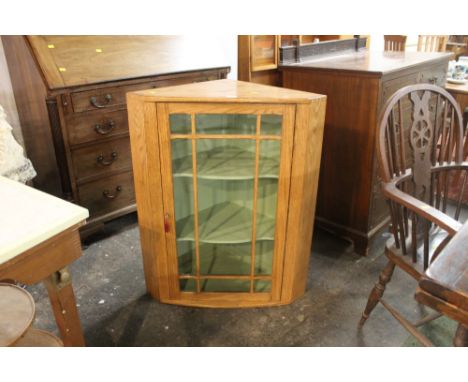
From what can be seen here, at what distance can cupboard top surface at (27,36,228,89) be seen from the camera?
Result: 183cm

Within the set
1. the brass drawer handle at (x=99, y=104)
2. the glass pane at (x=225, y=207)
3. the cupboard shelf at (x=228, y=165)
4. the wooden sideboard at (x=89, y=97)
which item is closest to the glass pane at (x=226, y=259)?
the glass pane at (x=225, y=207)

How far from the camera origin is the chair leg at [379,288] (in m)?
1.50

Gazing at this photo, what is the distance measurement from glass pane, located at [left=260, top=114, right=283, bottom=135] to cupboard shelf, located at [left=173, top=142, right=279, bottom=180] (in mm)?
92

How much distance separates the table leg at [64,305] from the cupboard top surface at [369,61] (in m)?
1.55

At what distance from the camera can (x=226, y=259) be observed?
177cm

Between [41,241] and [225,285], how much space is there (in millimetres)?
1053

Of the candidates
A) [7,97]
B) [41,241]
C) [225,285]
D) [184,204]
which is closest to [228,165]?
[184,204]

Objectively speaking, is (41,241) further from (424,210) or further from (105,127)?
(105,127)

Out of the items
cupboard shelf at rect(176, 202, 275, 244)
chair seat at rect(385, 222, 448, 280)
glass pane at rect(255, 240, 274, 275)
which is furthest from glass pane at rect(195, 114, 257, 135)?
chair seat at rect(385, 222, 448, 280)

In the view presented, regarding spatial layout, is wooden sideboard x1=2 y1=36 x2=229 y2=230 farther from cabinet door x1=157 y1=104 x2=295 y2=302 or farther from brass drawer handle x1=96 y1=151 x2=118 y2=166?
cabinet door x1=157 y1=104 x2=295 y2=302

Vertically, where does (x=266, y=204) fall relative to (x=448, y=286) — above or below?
below

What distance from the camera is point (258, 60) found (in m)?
2.72

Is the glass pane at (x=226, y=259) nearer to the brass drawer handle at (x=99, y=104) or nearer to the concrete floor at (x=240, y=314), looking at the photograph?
the concrete floor at (x=240, y=314)
